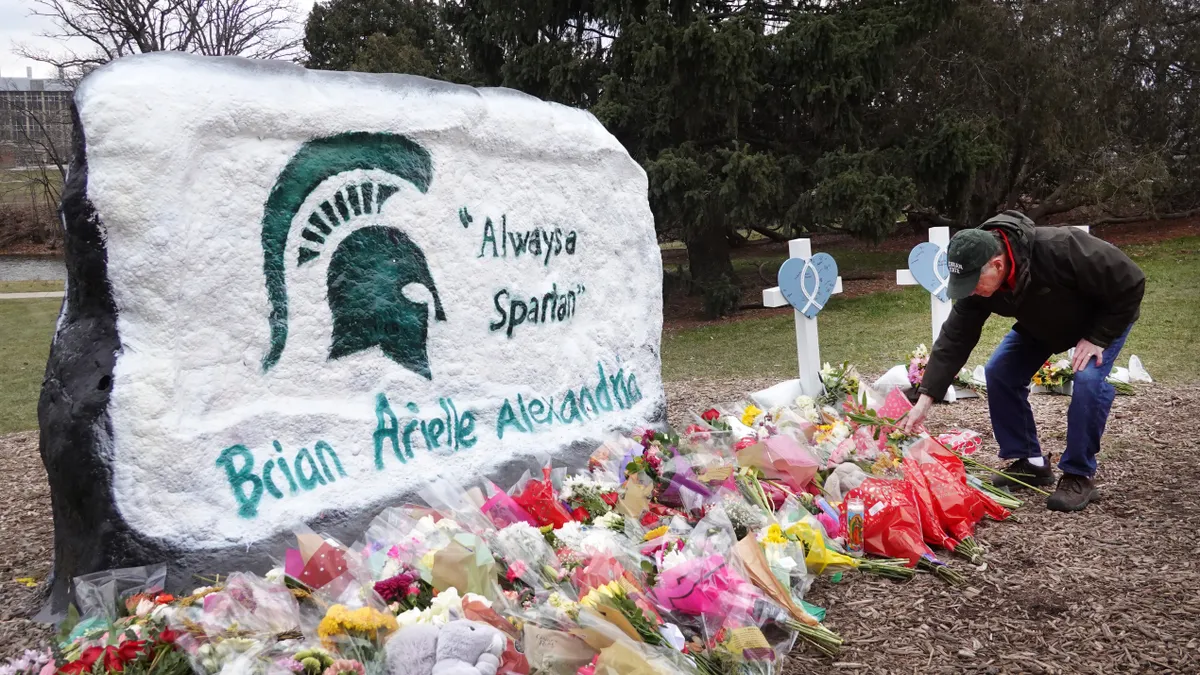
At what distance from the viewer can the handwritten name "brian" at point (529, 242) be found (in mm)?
4334

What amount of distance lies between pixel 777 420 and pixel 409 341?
6.66 feet

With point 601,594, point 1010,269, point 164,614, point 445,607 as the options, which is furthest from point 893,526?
point 164,614

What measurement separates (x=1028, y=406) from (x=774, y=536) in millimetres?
1844

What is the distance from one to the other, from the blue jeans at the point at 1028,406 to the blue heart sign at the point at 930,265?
1957 mm

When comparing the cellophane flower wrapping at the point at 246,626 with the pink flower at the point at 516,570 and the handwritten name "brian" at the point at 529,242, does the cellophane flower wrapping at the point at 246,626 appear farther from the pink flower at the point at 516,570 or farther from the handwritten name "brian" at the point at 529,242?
the handwritten name "brian" at the point at 529,242

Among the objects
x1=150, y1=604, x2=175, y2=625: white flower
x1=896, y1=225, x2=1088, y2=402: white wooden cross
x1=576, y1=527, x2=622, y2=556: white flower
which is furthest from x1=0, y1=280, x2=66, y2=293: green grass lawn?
x1=576, y1=527, x2=622, y2=556: white flower

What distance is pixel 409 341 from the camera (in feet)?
13.0

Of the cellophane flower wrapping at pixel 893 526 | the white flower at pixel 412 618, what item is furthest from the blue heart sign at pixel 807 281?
the white flower at pixel 412 618

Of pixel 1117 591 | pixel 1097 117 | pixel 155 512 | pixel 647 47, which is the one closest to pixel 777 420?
pixel 1117 591

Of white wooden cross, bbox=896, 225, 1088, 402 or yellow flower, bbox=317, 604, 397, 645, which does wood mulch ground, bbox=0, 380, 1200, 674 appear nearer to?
yellow flower, bbox=317, 604, 397, 645

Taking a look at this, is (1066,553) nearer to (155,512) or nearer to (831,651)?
(831,651)

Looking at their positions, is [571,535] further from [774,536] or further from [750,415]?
[750,415]

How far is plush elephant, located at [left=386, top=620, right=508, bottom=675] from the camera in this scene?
8.04 feet

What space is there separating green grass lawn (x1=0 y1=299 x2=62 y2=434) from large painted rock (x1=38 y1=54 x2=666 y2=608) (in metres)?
3.66
